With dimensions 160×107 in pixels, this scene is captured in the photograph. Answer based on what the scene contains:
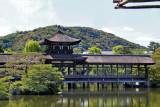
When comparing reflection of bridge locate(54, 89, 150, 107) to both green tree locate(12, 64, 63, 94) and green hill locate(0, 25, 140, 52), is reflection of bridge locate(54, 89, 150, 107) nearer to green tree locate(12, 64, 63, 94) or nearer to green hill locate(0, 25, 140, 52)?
green tree locate(12, 64, 63, 94)

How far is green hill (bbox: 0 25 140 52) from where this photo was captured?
104637 millimetres

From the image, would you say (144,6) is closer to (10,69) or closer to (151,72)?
(10,69)

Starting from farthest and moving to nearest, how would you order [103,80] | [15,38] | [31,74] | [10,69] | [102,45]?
[102,45]
[15,38]
[103,80]
[10,69]
[31,74]

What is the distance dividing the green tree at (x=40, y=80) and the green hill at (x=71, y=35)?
67.7 meters

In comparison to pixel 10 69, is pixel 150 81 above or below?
below

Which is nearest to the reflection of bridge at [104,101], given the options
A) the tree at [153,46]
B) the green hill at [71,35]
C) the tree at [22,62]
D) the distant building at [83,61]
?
the tree at [22,62]

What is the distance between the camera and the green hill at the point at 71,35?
105 metres

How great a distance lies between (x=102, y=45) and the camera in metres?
A: 124

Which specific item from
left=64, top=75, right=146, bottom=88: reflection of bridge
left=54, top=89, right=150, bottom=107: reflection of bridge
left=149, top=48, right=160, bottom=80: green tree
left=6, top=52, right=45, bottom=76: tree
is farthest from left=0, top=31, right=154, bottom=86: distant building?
left=54, top=89, right=150, bottom=107: reflection of bridge

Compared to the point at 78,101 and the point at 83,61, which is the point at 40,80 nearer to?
the point at 78,101

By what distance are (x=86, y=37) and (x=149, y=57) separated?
Result: 83969 mm

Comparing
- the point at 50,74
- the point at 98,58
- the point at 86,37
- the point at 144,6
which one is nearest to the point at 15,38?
the point at 86,37

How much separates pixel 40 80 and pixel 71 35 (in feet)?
297

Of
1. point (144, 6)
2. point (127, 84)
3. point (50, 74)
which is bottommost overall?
point (127, 84)
